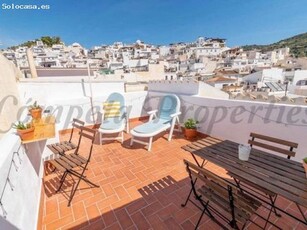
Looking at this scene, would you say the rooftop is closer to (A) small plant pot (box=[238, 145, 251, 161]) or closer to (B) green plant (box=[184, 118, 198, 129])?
(A) small plant pot (box=[238, 145, 251, 161])

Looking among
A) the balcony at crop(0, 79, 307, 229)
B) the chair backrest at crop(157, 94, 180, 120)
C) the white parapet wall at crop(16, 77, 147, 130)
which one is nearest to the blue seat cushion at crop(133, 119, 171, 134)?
the chair backrest at crop(157, 94, 180, 120)

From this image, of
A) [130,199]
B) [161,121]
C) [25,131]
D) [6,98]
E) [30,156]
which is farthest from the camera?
[161,121]

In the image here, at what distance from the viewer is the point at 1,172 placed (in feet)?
4.30

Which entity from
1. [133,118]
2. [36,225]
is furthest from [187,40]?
[36,225]

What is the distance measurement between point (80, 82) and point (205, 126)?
4.07 meters

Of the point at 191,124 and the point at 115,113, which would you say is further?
the point at 115,113

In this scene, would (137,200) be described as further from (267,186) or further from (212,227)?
(267,186)

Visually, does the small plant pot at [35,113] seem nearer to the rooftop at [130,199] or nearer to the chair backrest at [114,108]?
the rooftop at [130,199]

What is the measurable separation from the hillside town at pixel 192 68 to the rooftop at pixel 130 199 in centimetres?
247

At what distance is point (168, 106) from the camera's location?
16.1ft

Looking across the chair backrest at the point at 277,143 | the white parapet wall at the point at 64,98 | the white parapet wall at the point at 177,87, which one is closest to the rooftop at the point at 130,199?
the chair backrest at the point at 277,143

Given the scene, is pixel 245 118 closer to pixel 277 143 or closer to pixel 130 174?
pixel 277 143

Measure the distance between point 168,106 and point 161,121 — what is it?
0.54 meters

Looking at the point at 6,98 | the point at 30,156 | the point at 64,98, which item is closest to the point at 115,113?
the point at 64,98
